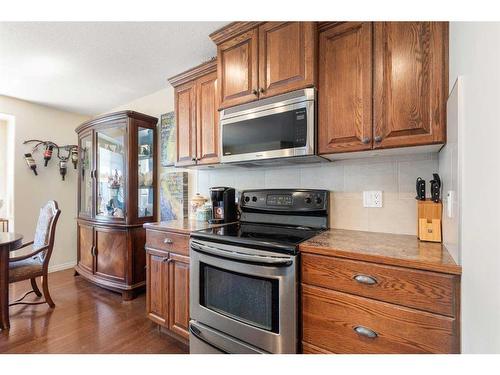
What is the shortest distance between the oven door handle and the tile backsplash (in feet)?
2.24

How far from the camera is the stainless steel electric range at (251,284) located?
121 centimetres

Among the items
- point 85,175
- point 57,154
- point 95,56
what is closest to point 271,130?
point 95,56

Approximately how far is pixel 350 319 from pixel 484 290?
21.8 inches

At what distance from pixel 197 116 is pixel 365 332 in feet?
6.24

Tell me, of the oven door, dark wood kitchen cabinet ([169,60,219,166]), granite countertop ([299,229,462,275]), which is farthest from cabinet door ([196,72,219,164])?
granite countertop ([299,229,462,275])

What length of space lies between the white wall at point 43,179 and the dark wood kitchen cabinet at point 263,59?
10.6ft

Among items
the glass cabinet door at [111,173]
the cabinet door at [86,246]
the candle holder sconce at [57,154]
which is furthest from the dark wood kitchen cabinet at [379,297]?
the candle holder sconce at [57,154]

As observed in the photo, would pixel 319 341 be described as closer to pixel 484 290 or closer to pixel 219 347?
pixel 219 347

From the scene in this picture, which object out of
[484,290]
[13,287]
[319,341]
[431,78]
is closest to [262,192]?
[319,341]

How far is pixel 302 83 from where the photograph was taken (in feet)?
4.77

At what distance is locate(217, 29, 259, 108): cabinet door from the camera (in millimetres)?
1663

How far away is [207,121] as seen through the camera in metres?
2.03

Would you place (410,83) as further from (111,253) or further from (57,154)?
(57,154)

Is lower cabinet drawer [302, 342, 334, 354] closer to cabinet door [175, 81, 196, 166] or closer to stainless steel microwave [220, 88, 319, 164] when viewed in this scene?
stainless steel microwave [220, 88, 319, 164]
